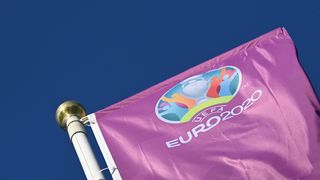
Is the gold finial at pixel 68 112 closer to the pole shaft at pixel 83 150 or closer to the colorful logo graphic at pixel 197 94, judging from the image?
the pole shaft at pixel 83 150

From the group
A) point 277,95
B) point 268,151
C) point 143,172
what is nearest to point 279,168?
point 268,151

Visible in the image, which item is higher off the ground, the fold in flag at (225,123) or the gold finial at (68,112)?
the gold finial at (68,112)

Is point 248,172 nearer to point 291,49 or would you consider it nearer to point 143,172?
point 143,172

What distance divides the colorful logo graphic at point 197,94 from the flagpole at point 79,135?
0.33 metres

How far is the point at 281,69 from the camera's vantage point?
2.75 meters

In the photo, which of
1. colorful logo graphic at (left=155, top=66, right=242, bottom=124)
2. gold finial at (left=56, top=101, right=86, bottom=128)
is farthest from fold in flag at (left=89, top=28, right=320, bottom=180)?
gold finial at (left=56, top=101, right=86, bottom=128)

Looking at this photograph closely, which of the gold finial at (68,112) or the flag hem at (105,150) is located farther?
the gold finial at (68,112)

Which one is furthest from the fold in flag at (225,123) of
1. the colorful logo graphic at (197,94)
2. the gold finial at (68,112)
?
the gold finial at (68,112)

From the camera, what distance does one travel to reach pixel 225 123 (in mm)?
2656

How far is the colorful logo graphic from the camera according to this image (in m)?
2.76

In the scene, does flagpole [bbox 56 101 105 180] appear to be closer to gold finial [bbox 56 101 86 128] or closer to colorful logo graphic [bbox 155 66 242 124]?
gold finial [bbox 56 101 86 128]

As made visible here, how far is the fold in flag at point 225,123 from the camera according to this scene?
8.37ft

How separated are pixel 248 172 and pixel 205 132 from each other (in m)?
0.25

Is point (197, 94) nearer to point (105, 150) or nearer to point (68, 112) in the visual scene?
point (105, 150)
